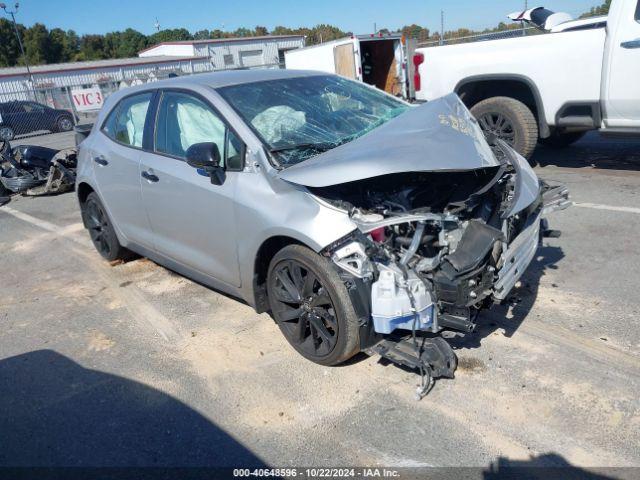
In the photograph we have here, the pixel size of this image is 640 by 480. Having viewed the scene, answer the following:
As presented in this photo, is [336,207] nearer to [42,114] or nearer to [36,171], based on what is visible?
[36,171]

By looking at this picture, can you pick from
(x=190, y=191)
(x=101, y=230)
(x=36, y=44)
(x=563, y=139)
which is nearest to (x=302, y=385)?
(x=190, y=191)

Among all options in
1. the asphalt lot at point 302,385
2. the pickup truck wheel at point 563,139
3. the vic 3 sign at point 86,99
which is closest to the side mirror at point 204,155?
the asphalt lot at point 302,385

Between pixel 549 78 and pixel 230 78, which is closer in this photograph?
→ pixel 230 78

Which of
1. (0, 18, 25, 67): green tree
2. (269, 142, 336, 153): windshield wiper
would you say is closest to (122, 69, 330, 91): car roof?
(269, 142, 336, 153): windshield wiper

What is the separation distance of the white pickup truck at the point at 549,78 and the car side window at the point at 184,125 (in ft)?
13.5

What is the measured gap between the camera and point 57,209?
327 inches

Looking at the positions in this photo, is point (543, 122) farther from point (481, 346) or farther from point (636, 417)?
point (636, 417)

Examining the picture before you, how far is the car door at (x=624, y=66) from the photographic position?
19.2 ft

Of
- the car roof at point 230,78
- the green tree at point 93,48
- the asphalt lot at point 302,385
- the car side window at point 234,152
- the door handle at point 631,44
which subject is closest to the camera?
the asphalt lot at point 302,385

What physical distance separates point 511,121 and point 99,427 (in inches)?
233

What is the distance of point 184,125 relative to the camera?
3.95 meters

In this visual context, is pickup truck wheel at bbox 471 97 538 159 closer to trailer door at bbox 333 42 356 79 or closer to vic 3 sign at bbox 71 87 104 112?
trailer door at bbox 333 42 356 79

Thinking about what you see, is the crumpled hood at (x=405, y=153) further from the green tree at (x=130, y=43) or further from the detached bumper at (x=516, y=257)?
the green tree at (x=130, y=43)

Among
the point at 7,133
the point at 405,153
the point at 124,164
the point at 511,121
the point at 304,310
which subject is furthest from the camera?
the point at 7,133
